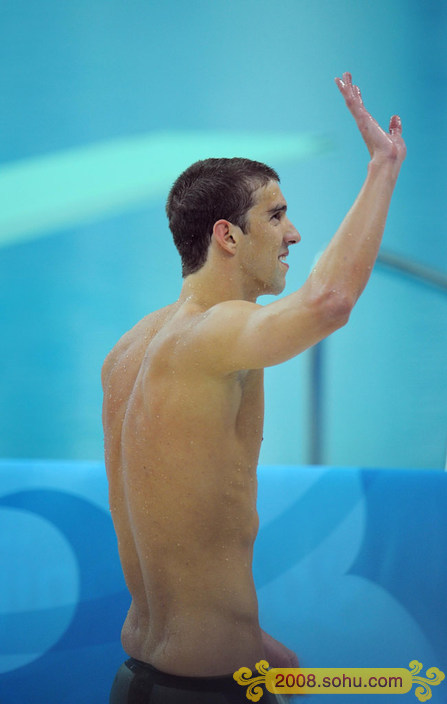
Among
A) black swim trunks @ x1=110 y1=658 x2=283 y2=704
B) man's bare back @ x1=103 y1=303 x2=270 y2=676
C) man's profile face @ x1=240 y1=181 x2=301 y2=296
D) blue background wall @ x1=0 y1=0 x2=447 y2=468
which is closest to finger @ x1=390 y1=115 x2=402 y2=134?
man's profile face @ x1=240 y1=181 x2=301 y2=296

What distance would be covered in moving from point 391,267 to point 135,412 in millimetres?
1402

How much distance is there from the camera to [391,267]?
2182 millimetres

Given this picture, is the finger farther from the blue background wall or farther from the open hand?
the blue background wall

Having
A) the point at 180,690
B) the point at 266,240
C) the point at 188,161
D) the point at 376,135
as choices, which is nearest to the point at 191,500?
the point at 180,690

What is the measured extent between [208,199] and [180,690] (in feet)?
1.93

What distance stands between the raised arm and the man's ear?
0.15 m

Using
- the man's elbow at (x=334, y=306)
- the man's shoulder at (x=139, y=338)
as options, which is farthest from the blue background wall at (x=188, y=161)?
the man's elbow at (x=334, y=306)

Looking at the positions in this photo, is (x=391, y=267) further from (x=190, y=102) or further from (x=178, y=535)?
(x=178, y=535)

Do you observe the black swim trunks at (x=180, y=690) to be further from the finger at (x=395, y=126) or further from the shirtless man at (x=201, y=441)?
the finger at (x=395, y=126)

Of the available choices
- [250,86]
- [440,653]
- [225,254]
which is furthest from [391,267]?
[225,254]

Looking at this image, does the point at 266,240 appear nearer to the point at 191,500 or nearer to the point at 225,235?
the point at 225,235

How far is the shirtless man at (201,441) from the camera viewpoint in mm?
869

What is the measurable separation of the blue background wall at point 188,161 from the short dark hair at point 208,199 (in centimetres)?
159

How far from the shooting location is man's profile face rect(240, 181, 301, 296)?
952 millimetres
